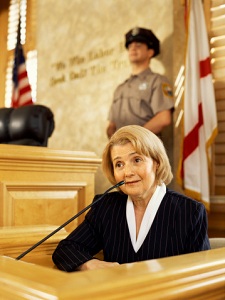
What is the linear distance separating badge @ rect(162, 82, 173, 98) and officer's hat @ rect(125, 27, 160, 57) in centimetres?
36

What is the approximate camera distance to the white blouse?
5.03ft

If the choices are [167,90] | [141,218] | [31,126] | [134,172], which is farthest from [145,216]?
[167,90]

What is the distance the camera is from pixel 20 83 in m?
5.77

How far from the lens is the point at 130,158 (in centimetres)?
157

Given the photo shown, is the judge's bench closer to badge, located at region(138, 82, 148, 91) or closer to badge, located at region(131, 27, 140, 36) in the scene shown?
badge, located at region(138, 82, 148, 91)

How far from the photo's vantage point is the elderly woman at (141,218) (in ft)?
4.99

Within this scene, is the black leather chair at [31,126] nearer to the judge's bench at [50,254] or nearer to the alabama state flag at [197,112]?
the judge's bench at [50,254]

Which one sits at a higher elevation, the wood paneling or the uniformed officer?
the uniformed officer

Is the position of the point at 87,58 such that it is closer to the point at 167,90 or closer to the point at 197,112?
the point at 167,90

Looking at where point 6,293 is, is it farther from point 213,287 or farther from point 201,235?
point 201,235

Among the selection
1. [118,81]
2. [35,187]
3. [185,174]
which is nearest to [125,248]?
[35,187]

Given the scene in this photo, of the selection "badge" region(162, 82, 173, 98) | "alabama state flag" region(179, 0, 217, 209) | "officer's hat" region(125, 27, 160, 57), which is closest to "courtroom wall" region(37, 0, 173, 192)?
"officer's hat" region(125, 27, 160, 57)

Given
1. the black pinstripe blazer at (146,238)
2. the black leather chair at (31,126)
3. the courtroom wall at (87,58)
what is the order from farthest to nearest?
the courtroom wall at (87,58) → the black leather chair at (31,126) → the black pinstripe blazer at (146,238)

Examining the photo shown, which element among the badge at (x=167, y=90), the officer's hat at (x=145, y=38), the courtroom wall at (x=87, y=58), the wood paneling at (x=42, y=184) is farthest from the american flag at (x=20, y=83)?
Answer: the wood paneling at (x=42, y=184)
